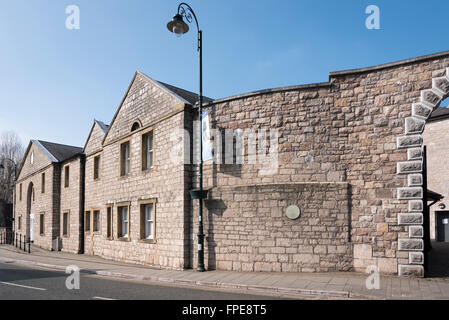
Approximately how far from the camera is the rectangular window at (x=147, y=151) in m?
15.9

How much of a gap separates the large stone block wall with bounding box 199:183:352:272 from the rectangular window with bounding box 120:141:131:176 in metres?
6.64

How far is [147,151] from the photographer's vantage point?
52.7 ft

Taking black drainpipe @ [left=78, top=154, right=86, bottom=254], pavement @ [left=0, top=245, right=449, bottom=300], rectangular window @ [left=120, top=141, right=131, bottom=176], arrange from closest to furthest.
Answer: pavement @ [left=0, top=245, right=449, bottom=300] → rectangular window @ [left=120, top=141, right=131, bottom=176] → black drainpipe @ [left=78, top=154, right=86, bottom=254]

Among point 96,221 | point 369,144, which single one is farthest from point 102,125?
point 369,144

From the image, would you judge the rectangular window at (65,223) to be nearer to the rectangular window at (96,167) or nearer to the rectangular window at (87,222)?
the rectangular window at (87,222)

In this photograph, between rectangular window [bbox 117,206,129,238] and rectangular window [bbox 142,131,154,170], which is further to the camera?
rectangular window [bbox 117,206,129,238]

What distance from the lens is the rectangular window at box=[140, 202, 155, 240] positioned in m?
15.1

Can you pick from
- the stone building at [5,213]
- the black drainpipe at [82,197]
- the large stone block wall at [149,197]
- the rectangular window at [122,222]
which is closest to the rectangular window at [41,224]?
the black drainpipe at [82,197]

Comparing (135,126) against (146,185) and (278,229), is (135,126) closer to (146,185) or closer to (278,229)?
(146,185)

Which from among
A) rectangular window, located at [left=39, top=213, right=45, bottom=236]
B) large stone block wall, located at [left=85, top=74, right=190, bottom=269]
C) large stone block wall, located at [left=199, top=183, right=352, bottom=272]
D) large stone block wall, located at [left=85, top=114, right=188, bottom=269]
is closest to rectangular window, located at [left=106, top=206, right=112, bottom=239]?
large stone block wall, located at [left=85, top=74, right=190, bottom=269]

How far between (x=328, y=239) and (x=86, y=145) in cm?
1714

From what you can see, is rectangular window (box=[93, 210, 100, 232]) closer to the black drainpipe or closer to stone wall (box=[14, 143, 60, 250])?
→ the black drainpipe

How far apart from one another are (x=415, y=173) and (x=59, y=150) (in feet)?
87.7

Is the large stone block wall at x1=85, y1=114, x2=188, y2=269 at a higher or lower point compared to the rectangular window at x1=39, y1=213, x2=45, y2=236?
higher
